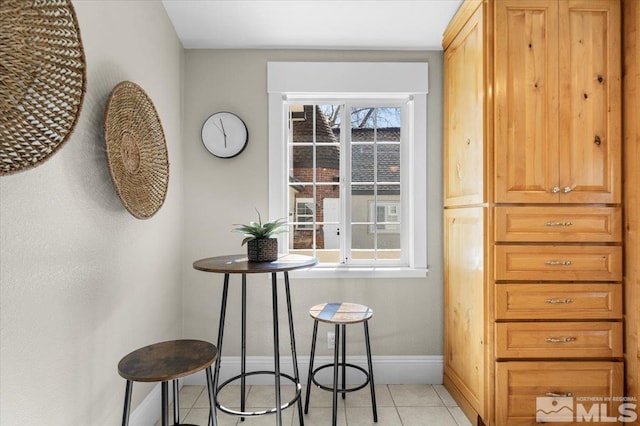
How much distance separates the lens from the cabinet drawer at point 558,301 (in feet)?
6.09

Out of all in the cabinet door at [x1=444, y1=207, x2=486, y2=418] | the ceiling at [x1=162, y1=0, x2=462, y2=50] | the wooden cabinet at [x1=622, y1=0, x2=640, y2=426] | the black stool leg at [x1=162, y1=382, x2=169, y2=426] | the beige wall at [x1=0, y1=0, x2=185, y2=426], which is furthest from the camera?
the ceiling at [x1=162, y1=0, x2=462, y2=50]

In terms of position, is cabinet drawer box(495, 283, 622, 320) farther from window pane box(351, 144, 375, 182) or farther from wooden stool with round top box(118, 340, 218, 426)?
wooden stool with round top box(118, 340, 218, 426)

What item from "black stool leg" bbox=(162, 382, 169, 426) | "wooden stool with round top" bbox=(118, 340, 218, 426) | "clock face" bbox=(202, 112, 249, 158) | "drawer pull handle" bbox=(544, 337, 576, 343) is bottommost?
"black stool leg" bbox=(162, 382, 169, 426)

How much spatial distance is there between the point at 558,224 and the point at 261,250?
5.11 feet

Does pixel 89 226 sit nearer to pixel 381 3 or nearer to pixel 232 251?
pixel 232 251

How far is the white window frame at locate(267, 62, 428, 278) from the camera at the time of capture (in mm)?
2477

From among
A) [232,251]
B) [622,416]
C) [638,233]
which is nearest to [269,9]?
[232,251]

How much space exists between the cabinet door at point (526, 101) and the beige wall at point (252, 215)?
67cm

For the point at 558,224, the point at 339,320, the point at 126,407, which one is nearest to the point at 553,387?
the point at 558,224

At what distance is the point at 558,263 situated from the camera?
1.87m

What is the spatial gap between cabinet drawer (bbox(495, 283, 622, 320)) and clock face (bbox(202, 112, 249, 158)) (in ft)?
6.01

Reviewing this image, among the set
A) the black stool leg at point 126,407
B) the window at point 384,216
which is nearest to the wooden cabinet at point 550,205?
the window at point 384,216

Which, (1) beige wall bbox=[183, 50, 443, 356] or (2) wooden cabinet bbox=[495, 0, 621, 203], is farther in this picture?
(1) beige wall bbox=[183, 50, 443, 356]

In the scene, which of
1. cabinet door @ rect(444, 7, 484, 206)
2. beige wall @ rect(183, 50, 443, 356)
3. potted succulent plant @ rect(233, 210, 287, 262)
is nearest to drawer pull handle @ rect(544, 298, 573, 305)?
cabinet door @ rect(444, 7, 484, 206)
